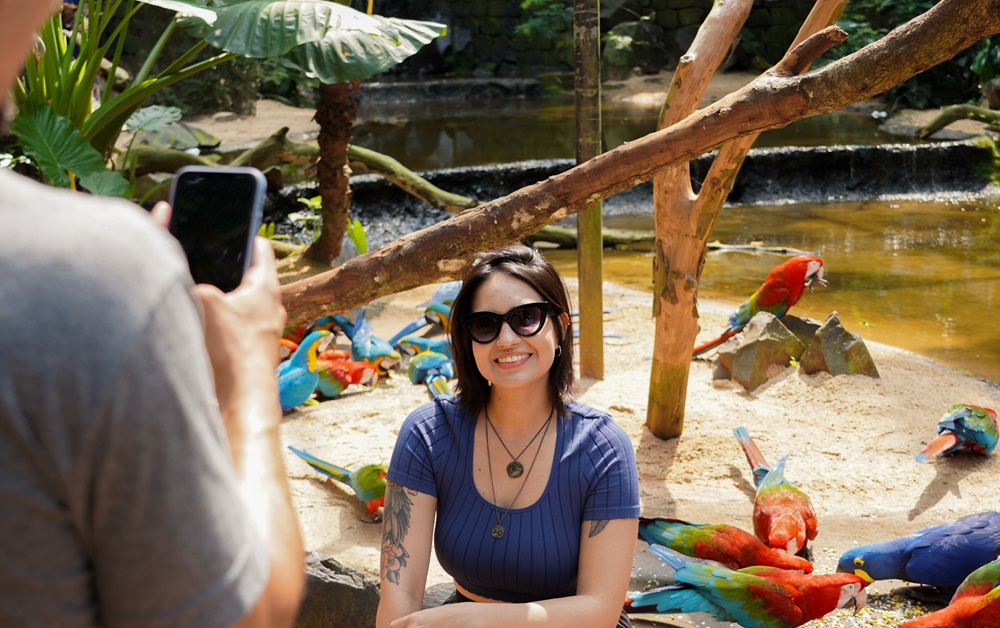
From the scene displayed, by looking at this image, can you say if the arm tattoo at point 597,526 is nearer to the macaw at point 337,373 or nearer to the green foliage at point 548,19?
the macaw at point 337,373

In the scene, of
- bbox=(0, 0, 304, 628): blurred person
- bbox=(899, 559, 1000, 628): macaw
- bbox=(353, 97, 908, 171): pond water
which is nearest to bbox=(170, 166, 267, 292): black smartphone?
bbox=(0, 0, 304, 628): blurred person

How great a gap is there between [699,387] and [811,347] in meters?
0.50

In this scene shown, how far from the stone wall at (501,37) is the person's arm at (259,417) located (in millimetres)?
16431

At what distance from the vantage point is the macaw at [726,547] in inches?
98.3

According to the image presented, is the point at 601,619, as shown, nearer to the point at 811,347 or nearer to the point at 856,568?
the point at 856,568

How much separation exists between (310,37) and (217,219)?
306 cm

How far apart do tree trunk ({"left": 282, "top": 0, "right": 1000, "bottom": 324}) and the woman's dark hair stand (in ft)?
1.42

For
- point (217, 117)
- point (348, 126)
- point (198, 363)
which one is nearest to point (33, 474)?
point (198, 363)

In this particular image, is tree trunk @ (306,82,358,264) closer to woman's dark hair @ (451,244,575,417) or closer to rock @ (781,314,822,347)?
rock @ (781,314,822,347)

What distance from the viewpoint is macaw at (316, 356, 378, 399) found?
13.1 feet

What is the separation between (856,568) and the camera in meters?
2.53

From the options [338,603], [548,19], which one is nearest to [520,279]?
[338,603]

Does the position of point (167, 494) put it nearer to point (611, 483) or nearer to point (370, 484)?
point (611, 483)

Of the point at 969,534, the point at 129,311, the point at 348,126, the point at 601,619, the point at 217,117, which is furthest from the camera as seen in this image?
the point at 217,117
